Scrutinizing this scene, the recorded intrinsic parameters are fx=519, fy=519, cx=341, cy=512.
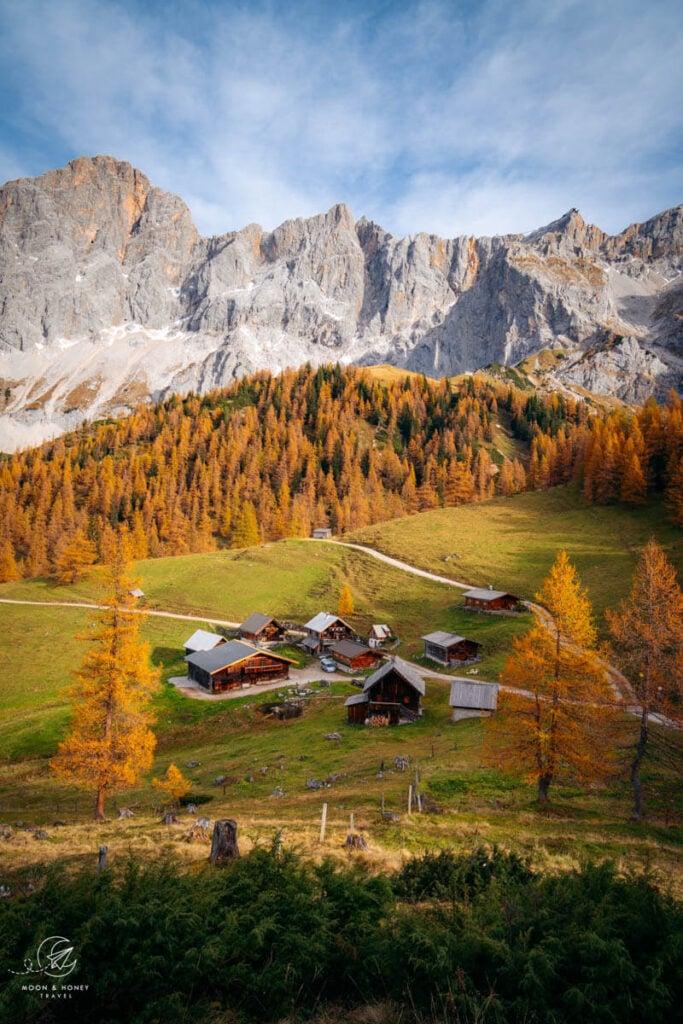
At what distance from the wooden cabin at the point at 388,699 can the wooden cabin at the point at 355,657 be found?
1286cm

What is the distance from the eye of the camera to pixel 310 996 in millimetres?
7648

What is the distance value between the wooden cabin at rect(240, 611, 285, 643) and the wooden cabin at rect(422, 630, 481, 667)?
68.1ft

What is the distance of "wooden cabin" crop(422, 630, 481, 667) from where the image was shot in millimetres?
56156

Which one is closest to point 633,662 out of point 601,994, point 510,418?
point 601,994

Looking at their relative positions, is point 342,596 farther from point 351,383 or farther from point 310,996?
point 351,383

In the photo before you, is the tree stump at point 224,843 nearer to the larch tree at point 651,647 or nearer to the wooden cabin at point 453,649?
the larch tree at point 651,647

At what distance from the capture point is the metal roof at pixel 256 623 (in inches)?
2598

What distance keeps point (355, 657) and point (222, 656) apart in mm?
15049

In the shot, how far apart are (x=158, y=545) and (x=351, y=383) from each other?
106 meters

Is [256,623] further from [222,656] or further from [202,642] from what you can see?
[222,656]

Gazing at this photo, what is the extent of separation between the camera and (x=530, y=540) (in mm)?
89875

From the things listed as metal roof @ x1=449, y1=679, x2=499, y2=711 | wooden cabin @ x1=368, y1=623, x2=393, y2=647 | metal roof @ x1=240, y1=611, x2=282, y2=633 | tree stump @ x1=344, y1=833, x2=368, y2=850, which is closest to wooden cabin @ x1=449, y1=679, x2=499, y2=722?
metal roof @ x1=449, y1=679, x2=499, y2=711

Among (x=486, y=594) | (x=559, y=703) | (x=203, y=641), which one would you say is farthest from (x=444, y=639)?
(x=559, y=703)

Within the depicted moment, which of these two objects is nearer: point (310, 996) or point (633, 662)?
point (310, 996)
